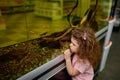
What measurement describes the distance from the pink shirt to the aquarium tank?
0.48 feet

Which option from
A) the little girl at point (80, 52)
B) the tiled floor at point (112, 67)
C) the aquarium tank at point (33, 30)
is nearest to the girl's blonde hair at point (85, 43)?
the little girl at point (80, 52)

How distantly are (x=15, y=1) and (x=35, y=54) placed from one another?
377mm

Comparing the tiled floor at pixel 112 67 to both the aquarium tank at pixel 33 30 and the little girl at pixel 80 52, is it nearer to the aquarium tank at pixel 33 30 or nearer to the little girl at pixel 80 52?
the little girl at pixel 80 52

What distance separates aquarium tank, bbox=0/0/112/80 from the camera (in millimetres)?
899

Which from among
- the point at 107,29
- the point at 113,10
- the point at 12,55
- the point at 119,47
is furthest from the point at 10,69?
the point at 119,47

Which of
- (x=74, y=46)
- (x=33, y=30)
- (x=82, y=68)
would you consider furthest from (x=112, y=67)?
(x=33, y=30)

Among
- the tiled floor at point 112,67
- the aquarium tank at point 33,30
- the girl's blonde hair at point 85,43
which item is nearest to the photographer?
the aquarium tank at point 33,30

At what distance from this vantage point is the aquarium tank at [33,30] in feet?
2.95

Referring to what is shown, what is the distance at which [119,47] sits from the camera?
13.2 feet

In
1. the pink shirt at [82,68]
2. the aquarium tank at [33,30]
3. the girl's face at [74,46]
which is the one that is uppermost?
the aquarium tank at [33,30]

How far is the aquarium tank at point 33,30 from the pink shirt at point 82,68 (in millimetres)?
147

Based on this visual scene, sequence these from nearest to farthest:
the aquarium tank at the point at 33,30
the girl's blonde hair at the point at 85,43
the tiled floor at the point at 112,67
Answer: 1. the aquarium tank at the point at 33,30
2. the girl's blonde hair at the point at 85,43
3. the tiled floor at the point at 112,67

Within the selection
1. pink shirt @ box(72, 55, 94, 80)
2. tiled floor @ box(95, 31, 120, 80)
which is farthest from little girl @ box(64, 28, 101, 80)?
tiled floor @ box(95, 31, 120, 80)

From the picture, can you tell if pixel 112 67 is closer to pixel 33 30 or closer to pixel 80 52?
pixel 80 52
